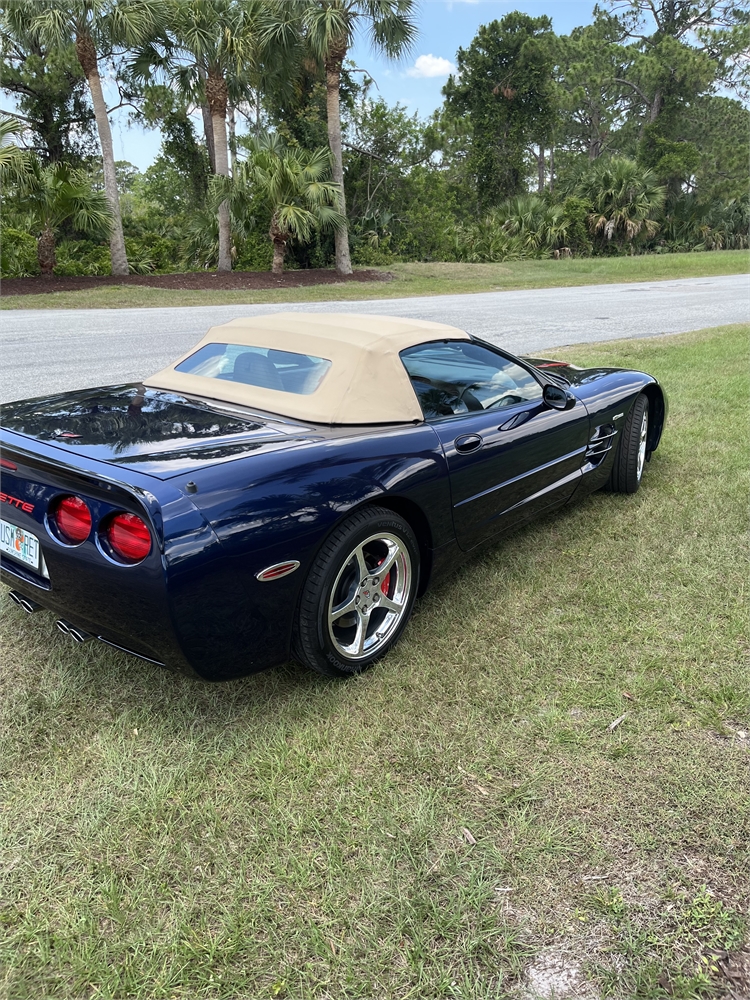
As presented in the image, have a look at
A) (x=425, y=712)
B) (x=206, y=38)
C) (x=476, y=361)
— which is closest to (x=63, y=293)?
(x=206, y=38)

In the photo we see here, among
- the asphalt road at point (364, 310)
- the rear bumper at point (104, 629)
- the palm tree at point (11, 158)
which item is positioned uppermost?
the palm tree at point (11, 158)

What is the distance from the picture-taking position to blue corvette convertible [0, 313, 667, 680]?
2.19 metres

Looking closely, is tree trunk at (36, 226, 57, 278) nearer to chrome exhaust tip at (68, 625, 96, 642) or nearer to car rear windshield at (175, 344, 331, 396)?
car rear windshield at (175, 344, 331, 396)

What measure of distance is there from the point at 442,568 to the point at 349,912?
153 centimetres

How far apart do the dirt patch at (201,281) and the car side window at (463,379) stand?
52.4 feet

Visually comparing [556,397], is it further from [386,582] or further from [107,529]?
[107,529]

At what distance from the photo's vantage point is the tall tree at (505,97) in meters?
38.3

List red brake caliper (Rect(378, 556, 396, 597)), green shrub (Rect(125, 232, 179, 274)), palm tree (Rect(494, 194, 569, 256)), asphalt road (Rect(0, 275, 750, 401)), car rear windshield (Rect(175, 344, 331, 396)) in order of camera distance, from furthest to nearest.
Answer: palm tree (Rect(494, 194, 569, 256)), green shrub (Rect(125, 232, 179, 274)), asphalt road (Rect(0, 275, 750, 401)), car rear windshield (Rect(175, 344, 331, 396)), red brake caliper (Rect(378, 556, 396, 597))

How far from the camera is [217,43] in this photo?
1959 cm

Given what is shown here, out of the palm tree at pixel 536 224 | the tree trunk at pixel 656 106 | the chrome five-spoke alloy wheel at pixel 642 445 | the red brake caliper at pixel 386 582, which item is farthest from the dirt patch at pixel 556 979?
the tree trunk at pixel 656 106

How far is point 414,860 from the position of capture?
197 centimetres

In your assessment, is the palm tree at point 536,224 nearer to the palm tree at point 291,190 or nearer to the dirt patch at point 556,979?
the palm tree at point 291,190

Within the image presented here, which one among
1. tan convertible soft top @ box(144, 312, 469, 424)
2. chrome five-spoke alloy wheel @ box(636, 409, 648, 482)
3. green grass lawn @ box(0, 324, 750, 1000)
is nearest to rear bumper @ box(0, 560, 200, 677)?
green grass lawn @ box(0, 324, 750, 1000)

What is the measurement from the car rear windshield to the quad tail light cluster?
3.27ft
